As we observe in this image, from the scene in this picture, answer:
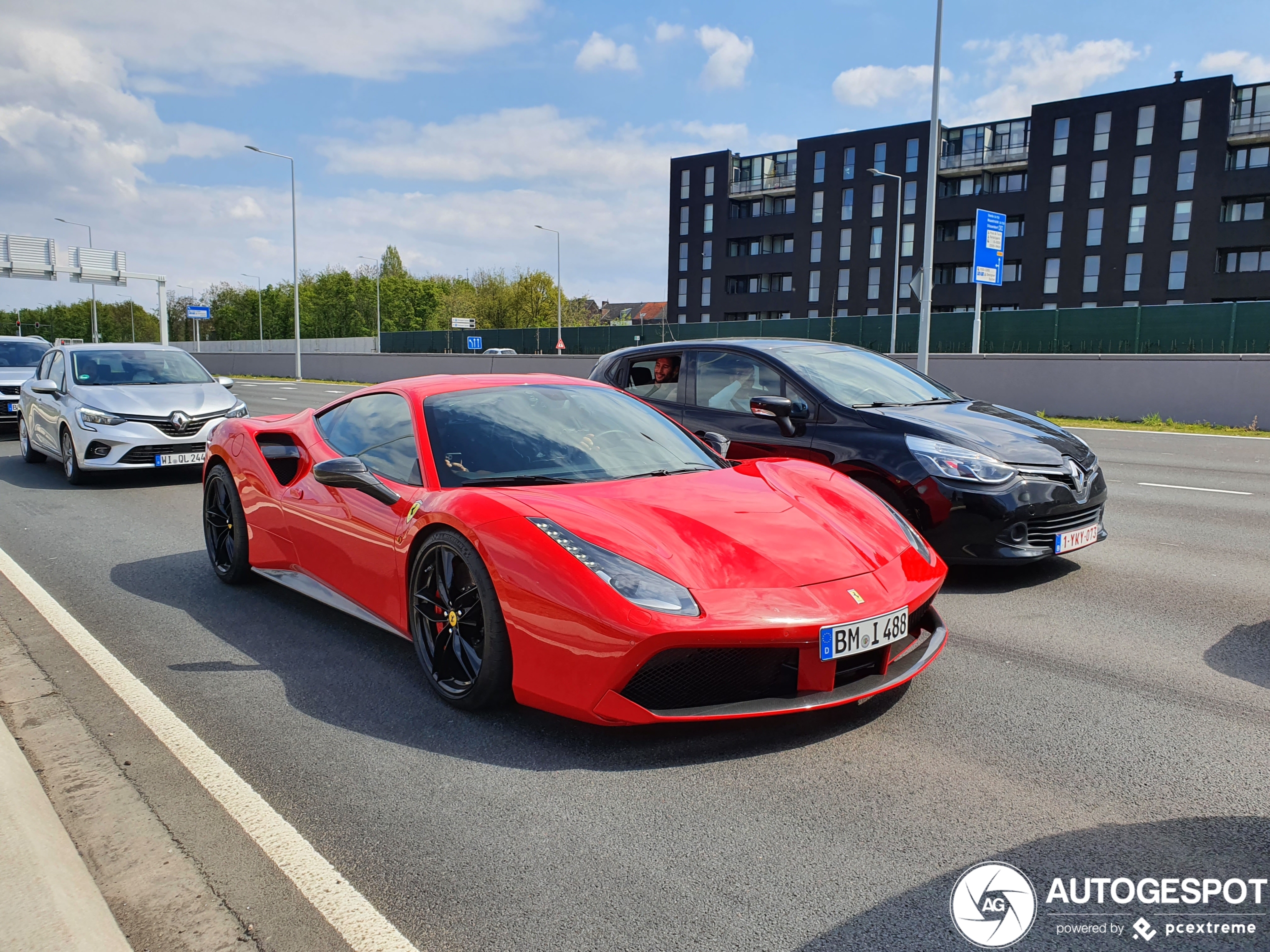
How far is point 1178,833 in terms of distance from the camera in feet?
8.78

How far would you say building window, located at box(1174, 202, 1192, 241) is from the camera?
182 ft

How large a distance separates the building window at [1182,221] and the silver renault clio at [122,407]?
58810 mm

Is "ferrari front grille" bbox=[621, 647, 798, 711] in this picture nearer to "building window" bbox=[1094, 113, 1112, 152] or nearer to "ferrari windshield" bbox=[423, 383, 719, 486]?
Answer: "ferrari windshield" bbox=[423, 383, 719, 486]

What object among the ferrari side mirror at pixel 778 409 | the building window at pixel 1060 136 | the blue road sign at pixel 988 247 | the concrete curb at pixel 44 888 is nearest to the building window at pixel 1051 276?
the building window at pixel 1060 136

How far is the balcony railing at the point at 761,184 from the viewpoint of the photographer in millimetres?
74625

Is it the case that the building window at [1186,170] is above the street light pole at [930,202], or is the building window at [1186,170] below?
above

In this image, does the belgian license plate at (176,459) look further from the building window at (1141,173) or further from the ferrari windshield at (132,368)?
the building window at (1141,173)

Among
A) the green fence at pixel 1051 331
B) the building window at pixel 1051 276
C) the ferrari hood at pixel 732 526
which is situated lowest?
the ferrari hood at pixel 732 526

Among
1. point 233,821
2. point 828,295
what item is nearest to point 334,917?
point 233,821

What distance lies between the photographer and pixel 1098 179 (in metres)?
58.5

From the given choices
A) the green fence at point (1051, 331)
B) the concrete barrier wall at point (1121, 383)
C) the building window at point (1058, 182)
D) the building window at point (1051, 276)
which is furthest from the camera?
the building window at point (1051, 276)

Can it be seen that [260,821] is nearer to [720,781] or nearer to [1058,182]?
[720,781]

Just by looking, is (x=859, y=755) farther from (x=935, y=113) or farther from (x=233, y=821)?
(x=935, y=113)

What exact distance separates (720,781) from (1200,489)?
28.5 ft
